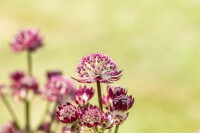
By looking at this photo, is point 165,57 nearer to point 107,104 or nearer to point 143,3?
point 143,3

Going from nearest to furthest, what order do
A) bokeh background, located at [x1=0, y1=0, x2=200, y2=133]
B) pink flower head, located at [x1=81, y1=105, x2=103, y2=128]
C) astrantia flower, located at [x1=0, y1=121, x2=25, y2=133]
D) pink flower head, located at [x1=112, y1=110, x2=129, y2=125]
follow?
pink flower head, located at [x1=81, y1=105, x2=103, y2=128] < pink flower head, located at [x1=112, y1=110, x2=129, y2=125] < astrantia flower, located at [x1=0, y1=121, x2=25, y2=133] < bokeh background, located at [x1=0, y1=0, x2=200, y2=133]

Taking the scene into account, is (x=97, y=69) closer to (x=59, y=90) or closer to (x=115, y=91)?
(x=115, y=91)

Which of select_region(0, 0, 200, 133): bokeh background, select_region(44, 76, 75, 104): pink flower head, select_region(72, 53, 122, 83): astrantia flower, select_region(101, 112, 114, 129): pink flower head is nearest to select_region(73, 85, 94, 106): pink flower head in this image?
select_region(72, 53, 122, 83): astrantia flower

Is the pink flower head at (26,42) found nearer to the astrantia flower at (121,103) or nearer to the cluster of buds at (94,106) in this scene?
the cluster of buds at (94,106)

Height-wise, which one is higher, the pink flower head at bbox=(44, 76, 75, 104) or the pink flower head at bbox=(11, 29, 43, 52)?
the pink flower head at bbox=(11, 29, 43, 52)

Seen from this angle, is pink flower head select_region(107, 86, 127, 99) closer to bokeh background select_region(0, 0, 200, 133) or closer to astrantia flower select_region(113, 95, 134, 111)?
astrantia flower select_region(113, 95, 134, 111)

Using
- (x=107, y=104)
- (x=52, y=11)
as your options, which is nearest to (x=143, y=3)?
(x=52, y=11)
